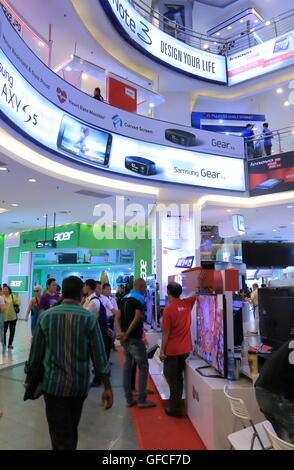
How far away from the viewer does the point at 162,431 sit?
3.28 m

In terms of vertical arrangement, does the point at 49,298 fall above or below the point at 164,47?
below

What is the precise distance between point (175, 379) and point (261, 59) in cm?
1154

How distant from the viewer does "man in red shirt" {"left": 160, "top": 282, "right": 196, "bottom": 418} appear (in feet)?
11.9

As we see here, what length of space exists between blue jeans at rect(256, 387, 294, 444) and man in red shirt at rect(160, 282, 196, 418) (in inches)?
79.7

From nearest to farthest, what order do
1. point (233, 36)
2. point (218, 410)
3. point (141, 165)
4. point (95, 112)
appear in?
1. point (218, 410)
2. point (95, 112)
3. point (141, 165)
4. point (233, 36)

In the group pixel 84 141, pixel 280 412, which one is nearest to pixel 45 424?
pixel 280 412

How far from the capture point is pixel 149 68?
1095 cm

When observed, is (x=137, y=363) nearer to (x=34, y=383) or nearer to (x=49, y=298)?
(x=34, y=383)

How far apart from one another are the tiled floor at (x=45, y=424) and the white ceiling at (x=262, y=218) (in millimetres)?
6665

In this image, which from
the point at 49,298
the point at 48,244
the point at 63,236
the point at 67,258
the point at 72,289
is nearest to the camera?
the point at 72,289

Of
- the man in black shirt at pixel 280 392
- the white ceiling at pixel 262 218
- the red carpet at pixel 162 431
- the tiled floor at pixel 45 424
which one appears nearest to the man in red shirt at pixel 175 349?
the red carpet at pixel 162 431

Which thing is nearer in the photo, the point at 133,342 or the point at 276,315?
the point at 276,315

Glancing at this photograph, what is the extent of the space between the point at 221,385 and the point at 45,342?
5.31 feet

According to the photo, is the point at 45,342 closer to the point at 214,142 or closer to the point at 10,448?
the point at 10,448
